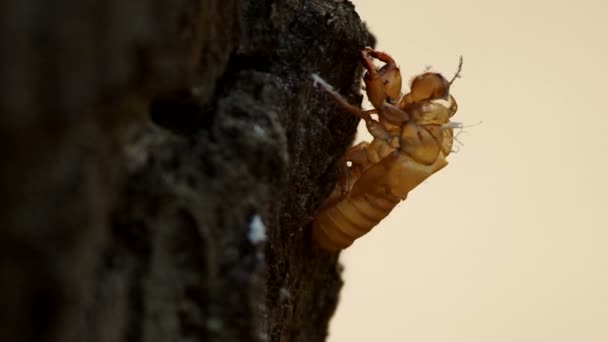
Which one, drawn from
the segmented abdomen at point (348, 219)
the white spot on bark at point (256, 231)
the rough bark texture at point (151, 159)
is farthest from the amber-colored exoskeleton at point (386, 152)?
the white spot on bark at point (256, 231)

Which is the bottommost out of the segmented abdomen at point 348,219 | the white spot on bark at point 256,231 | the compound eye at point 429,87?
the segmented abdomen at point 348,219

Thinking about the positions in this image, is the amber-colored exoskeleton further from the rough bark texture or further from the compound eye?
the rough bark texture

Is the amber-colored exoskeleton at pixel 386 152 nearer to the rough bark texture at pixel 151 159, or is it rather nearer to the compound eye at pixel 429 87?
the compound eye at pixel 429 87

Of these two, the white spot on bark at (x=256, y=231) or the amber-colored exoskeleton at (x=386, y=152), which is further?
the amber-colored exoskeleton at (x=386, y=152)

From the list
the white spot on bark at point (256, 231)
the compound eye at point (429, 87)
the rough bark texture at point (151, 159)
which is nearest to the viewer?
the rough bark texture at point (151, 159)

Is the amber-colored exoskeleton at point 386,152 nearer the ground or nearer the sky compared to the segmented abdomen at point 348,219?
nearer the sky

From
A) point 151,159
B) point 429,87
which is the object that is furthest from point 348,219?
point 151,159

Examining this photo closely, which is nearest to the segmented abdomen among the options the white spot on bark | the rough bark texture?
the rough bark texture
